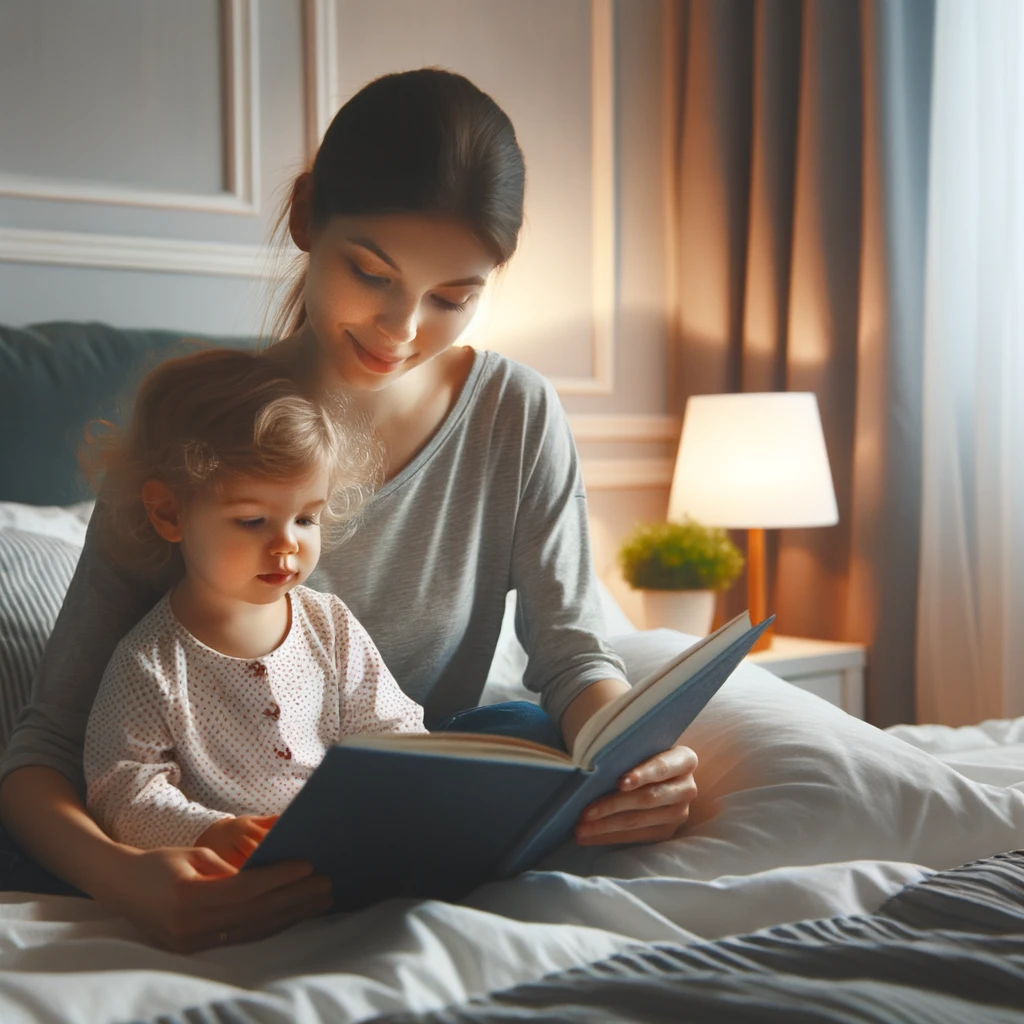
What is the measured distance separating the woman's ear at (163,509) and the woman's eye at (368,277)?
0.26 m

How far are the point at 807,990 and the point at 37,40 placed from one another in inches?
80.2

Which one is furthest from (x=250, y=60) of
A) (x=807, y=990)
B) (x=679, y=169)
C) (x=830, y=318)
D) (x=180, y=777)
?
(x=807, y=990)

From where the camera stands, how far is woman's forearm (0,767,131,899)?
901 mm

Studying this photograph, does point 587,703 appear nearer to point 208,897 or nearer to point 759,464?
point 208,897

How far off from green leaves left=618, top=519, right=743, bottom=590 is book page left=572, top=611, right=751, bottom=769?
150 centimetres

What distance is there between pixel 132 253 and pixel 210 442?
1286mm

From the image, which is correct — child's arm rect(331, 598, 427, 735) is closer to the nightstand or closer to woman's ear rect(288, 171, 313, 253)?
woman's ear rect(288, 171, 313, 253)

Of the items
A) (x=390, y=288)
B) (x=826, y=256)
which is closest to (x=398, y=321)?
(x=390, y=288)

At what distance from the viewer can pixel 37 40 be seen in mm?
2074

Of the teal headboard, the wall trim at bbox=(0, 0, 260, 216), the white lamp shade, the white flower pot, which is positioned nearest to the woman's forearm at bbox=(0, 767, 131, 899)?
the teal headboard

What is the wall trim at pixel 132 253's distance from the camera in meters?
2.06

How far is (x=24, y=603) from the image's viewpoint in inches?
52.9

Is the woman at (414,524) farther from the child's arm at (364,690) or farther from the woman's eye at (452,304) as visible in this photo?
the child's arm at (364,690)

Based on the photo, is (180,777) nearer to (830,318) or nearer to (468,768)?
(468,768)
